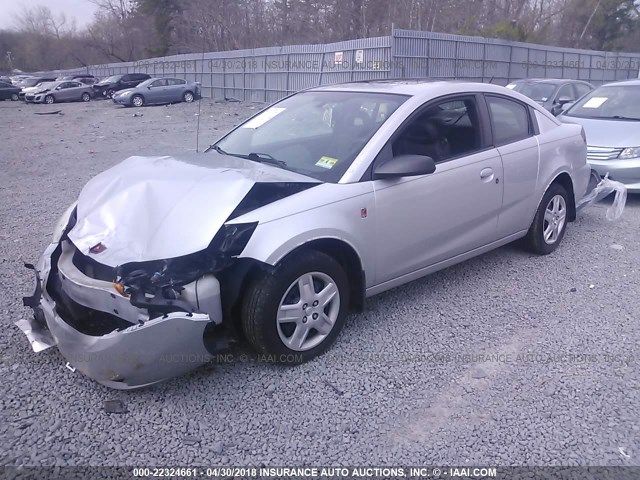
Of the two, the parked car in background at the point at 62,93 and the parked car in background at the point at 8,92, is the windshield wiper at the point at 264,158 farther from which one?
the parked car in background at the point at 8,92

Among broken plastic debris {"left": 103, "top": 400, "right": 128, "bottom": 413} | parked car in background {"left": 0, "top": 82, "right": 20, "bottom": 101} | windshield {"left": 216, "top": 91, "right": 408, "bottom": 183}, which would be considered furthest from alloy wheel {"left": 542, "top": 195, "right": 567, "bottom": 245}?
parked car in background {"left": 0, "top": 82, "right": 20, "bottom": 101}

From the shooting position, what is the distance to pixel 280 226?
10.1 feet

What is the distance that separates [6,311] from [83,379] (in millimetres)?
1225

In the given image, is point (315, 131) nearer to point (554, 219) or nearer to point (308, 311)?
point (308, 311)

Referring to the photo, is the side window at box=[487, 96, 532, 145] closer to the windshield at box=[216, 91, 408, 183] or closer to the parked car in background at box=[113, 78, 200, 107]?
the windshield at box=[216, 91, 408, 183]

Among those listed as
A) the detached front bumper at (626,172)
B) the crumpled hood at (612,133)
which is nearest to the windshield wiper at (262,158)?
the detached front bumper at (626,172)

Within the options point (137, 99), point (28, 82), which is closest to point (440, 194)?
point (137, 99)

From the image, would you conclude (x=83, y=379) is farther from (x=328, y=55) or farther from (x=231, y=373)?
(x=328, y=55)

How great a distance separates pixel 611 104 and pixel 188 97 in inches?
941

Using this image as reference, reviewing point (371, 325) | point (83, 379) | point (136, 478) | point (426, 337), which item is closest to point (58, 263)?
point (83, 379)

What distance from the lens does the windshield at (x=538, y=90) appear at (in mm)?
11625

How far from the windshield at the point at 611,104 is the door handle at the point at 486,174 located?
463cm

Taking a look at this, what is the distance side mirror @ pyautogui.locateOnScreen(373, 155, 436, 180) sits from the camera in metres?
3.47

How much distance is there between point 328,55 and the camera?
859 inches
